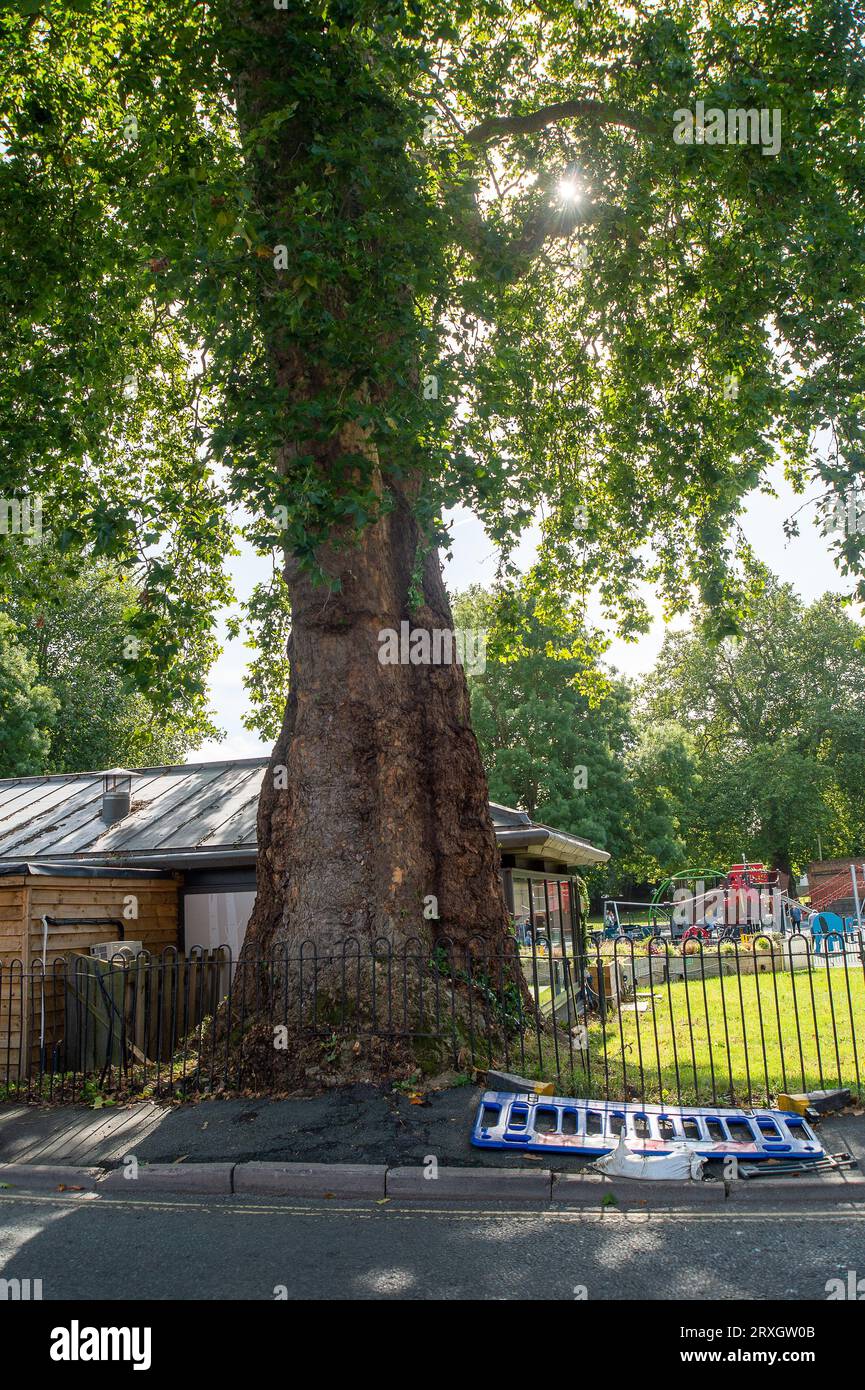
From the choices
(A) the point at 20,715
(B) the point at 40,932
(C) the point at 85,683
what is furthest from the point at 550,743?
(B) the point at 40,932

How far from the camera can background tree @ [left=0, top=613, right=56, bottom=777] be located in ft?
123

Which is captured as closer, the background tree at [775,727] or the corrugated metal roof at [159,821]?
the corrugated metal roof at [159,821]

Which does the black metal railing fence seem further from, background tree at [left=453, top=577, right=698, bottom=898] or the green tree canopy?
background tree at [left=453, top=577, right=698, bottom=898]

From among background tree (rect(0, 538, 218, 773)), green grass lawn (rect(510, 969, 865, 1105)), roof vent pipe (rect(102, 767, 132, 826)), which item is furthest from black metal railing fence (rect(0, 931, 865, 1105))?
background tree (rect(0, 538, 218, 773))


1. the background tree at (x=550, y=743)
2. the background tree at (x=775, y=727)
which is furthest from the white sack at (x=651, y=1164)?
the background tree at (x=775, y=727)

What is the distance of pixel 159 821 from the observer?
1744cm

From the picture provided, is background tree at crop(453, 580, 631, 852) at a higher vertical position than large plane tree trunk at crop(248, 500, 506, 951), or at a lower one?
higher

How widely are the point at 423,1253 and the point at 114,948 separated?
931 centimetres

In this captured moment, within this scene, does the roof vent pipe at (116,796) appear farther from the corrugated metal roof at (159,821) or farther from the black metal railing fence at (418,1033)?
the black metal railing fence at (418,1033)

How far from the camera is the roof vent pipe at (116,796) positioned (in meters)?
18.0

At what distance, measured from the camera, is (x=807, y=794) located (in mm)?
52875

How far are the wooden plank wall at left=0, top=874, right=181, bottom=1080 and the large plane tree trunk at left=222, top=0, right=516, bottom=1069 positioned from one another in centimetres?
402

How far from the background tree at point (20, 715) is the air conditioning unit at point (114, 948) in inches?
1013

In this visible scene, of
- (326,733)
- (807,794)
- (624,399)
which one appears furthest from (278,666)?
(807,794)
